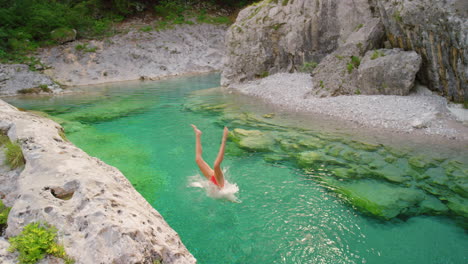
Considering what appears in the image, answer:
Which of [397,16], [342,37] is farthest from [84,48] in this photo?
[397,16]

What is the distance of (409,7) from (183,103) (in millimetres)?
10065

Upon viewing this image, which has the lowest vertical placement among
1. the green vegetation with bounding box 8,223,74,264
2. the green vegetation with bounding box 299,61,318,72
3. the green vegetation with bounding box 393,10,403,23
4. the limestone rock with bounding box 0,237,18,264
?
the green vegetation with bounding box 299,61,318,72

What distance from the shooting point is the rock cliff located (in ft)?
29.5

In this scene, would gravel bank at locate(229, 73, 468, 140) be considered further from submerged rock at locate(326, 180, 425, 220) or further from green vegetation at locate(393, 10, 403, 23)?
submerged rock at locate(326, 180, 425, 220)

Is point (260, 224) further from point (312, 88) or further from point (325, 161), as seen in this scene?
point (312, 88)

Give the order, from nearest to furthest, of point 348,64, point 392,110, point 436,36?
point 436,36, point 392,110, point 348,64

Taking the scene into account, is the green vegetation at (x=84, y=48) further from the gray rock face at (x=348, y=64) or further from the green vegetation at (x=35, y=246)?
the green vegetation at (x=35, y=246)

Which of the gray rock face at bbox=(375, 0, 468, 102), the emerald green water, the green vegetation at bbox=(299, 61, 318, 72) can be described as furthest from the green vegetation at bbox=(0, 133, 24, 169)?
the green vegetation at bbox=(299, 61, 318, 72)

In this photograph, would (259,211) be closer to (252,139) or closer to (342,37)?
(252,139)

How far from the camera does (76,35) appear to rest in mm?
25703

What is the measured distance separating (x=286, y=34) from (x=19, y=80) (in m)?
16.9

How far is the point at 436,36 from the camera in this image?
9.31m

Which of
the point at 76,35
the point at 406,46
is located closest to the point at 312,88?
the point at 406,46

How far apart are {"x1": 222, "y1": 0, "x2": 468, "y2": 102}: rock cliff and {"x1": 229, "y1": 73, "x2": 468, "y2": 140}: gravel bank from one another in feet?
2.01
